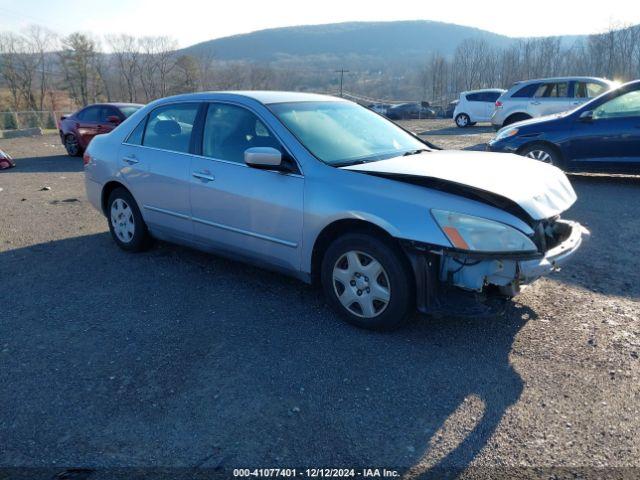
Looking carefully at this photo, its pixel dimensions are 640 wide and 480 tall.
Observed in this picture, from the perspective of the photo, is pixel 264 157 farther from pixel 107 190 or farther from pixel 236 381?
pixel 107 190

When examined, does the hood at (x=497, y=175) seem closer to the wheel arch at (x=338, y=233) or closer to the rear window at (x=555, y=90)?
the wheel arch at (x=338, y=233)

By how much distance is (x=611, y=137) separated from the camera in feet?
26.2

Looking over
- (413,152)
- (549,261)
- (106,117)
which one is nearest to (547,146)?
(413,152)

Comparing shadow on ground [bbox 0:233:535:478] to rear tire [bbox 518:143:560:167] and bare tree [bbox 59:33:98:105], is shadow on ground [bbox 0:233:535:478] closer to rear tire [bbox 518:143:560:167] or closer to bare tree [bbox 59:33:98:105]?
rear tire [bbox 518:143:560:167]

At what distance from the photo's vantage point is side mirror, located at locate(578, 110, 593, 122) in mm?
8211

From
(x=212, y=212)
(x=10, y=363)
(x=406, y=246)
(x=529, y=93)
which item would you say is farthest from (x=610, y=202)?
(x=529, y=93)

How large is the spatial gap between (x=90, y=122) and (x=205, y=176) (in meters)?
11.4

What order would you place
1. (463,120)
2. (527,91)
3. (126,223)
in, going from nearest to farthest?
(126,223)
(527,91)
(463,120)

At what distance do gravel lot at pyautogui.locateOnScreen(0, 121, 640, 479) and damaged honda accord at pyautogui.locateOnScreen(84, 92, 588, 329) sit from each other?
405mm

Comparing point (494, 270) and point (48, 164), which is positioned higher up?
point (494, 270)

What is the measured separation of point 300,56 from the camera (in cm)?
15038

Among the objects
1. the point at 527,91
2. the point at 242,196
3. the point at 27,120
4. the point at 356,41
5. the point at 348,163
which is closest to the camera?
Result: the point at 348,163

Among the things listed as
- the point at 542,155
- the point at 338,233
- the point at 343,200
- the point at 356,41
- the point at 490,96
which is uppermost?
the point at 356,41

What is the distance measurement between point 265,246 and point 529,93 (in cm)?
1356
